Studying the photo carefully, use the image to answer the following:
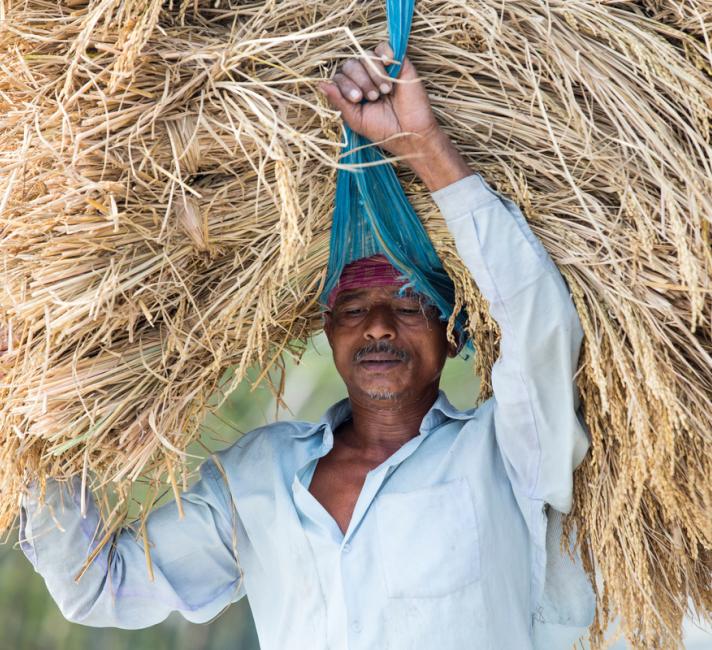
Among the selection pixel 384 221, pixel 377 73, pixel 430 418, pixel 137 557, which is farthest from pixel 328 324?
pixel 377 73

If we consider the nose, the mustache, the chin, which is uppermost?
the nose

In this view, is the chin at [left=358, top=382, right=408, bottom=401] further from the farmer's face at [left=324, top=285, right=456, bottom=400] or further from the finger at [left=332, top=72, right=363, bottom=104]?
the finger at [left=332, top=72, right=363, bottom=104]

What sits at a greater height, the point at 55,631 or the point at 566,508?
the point at 566,508

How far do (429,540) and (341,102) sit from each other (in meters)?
0.87

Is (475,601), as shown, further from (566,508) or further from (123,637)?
(123,637)

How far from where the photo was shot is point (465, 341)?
2420mm

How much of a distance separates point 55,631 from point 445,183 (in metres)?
2.98

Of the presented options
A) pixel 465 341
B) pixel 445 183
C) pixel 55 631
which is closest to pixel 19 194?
pixel 445 183

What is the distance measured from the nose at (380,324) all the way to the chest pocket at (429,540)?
37cm

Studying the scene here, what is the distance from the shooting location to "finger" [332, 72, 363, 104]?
5.67ft

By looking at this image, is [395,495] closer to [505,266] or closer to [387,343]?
[387,343]

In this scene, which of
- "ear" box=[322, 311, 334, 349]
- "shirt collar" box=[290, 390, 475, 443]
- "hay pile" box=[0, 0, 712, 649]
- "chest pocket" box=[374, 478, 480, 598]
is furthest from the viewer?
"ear" box=[322, 311, 334, 349]

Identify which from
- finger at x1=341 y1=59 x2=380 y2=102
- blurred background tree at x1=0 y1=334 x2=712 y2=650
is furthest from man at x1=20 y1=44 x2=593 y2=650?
blurred background tree at x1=0 y1=334 x2=712 y2=650

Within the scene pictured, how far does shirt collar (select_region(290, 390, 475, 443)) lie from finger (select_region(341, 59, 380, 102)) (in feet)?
2.58
